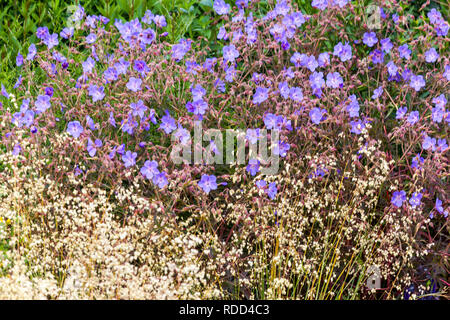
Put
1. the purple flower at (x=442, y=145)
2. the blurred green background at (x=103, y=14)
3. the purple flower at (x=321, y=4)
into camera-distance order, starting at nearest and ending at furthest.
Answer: the purple flower at (x=442, y=145) → the purple flower at (x=321, y=4) → the blurred green background at (x=103, y=14)

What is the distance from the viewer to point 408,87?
12.4 ft

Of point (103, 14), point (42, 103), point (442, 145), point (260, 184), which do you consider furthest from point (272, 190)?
point (103, 14)

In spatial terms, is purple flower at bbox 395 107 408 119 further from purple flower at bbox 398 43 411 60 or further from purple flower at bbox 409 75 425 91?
purple flower at bbox 398 43 411 60

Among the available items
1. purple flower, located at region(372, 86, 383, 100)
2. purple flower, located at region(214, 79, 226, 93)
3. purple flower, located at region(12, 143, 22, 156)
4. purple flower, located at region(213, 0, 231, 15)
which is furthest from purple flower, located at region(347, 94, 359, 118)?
purple flower, located at region(12, 143, 22, 156)

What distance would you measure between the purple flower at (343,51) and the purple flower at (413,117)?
0.54m

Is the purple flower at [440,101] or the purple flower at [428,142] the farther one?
the purple flower at [440,101]

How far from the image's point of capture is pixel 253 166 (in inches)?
139

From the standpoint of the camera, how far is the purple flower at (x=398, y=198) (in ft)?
11.5

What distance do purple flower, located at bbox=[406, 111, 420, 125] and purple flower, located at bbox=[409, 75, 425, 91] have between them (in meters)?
0.18

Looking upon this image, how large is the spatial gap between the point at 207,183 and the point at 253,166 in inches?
11.1

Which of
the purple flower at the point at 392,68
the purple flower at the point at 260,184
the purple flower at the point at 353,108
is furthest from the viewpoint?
the purple flower at the point at 392,68

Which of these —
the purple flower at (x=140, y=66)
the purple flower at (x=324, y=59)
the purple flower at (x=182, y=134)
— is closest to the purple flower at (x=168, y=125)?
the purple flower at (x=182, y=134)

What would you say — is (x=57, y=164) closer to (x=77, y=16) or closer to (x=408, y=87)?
(x=77, y=16)

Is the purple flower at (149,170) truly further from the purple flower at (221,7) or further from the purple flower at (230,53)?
the purple flower at (221,7)
